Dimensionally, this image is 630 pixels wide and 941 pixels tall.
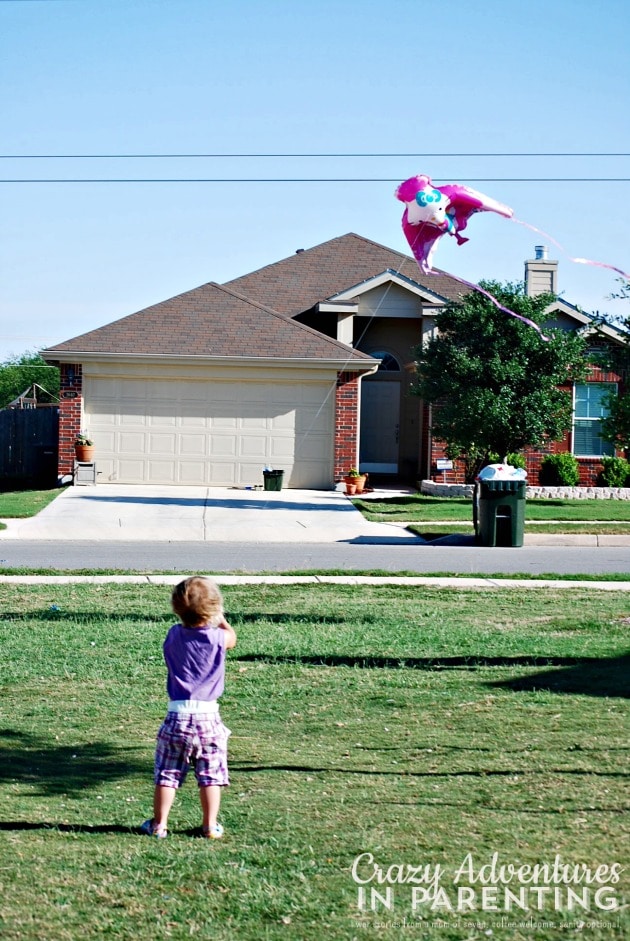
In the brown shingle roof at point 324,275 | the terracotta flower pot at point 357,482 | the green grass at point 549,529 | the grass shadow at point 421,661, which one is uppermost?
the brown shingle roof at point 324,275

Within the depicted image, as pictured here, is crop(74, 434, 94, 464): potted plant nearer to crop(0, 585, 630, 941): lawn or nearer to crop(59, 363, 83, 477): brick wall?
crop(59, 363, 83, 477): brick wall

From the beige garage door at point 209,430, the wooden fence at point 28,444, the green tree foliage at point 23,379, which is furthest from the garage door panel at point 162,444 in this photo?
the green tree foliage at point 23,379

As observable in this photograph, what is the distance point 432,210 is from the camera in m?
7.68

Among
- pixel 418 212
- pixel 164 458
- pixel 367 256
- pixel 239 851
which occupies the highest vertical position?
pixel 367 256

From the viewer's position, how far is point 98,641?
9086 millimetres

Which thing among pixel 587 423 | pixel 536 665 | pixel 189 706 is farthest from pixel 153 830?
pixel 587 423

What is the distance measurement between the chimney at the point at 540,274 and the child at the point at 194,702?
86.8 ft

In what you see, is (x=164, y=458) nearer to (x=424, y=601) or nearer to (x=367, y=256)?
(x=367, y=256)

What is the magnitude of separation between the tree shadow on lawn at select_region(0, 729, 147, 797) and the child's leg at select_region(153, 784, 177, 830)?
0.77 m

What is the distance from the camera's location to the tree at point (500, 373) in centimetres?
2217

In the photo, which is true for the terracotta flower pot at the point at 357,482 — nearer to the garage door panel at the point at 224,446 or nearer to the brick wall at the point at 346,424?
the brick wall at the point at 346,424

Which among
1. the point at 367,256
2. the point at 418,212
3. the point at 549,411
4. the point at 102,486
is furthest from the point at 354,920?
the point at 367,256

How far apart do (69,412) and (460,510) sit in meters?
9.53

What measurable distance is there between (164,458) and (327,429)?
3880 mm
